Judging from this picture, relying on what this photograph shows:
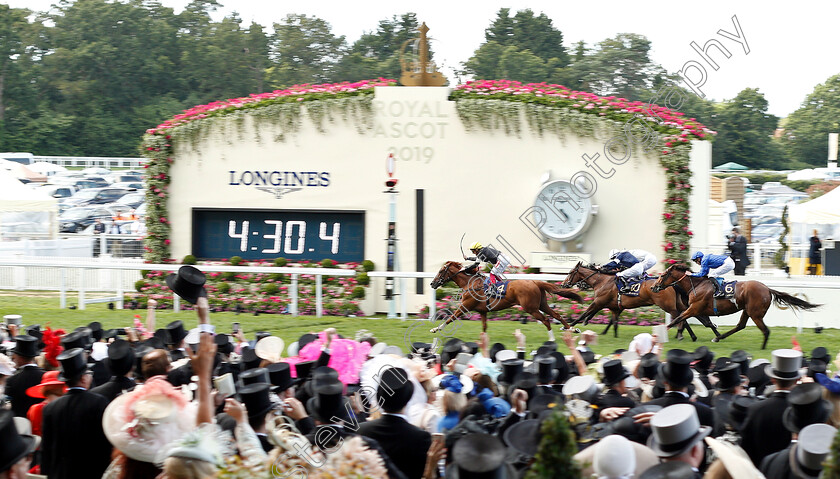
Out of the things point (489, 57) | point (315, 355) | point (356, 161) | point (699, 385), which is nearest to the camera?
point (699, 385)

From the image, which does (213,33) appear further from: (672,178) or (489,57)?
(672,178)

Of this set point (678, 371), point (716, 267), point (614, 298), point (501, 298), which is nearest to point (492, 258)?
point (501, 298)

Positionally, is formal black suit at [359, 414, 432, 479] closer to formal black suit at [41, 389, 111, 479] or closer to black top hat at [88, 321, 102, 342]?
formal black suit at [41, 389, 111, 479]

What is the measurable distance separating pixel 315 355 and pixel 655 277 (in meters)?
7.72

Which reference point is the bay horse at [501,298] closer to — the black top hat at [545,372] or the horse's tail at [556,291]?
the horse's tail at [556,291]

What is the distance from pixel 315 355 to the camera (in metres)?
5.96

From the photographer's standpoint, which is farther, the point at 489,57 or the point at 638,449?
the point at 489,57

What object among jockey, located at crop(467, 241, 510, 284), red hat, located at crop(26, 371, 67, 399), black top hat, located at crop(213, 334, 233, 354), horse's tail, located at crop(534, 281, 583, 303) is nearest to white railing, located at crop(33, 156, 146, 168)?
jockey, located at crop(467, 241, 510, 284)

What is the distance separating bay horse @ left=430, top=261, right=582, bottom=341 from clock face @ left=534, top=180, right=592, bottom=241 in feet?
5.60

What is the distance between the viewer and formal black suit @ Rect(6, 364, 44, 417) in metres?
5.07

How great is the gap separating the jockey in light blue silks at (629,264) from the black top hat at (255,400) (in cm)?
884

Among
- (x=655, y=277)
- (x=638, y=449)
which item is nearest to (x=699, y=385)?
(x=638, y=449)

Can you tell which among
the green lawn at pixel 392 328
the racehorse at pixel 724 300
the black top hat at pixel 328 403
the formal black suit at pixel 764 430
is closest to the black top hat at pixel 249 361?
the black top hat at pixel 328 403

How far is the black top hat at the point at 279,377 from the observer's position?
194 inches
